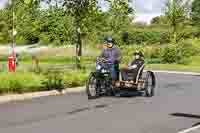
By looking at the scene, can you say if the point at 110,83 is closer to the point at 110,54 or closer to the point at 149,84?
the point at 110,54

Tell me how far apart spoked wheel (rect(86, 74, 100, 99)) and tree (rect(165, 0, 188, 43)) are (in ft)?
88.8

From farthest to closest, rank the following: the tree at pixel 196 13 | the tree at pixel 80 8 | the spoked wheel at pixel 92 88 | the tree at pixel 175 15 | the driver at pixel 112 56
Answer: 1. the tree at pixel 196 13
2. the tree at pixel 175 15
3. the tree at pixel 80 8
4. the driver at pixel 112 56
5. the spoked wheel at pixel 92 88

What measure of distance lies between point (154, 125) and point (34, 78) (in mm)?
6839

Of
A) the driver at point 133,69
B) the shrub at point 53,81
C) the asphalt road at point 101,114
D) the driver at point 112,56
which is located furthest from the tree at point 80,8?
the asphalt road at point 101,114

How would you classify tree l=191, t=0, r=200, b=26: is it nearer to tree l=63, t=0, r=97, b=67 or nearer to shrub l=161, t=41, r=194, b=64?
shrub l=161, t=41, r=194, b=64

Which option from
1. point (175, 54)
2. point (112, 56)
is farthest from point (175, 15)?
point (112, 56)

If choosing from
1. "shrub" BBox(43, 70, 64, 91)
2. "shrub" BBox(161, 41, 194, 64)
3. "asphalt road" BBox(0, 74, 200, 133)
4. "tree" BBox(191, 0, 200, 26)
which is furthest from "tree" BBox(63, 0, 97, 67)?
"tree" BBox(191, 0, 200, 26)

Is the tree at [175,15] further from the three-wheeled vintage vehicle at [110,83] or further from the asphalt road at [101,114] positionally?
the asphalt road at [101,114]

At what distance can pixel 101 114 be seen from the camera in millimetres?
12055

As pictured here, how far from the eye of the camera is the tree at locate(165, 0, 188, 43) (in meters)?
42.7

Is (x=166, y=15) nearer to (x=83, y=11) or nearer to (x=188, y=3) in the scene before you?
(x=188, y=3)

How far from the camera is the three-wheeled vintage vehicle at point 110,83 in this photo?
15312 millimetres

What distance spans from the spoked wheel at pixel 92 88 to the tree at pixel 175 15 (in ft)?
88.8

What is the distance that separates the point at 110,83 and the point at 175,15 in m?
28.0
